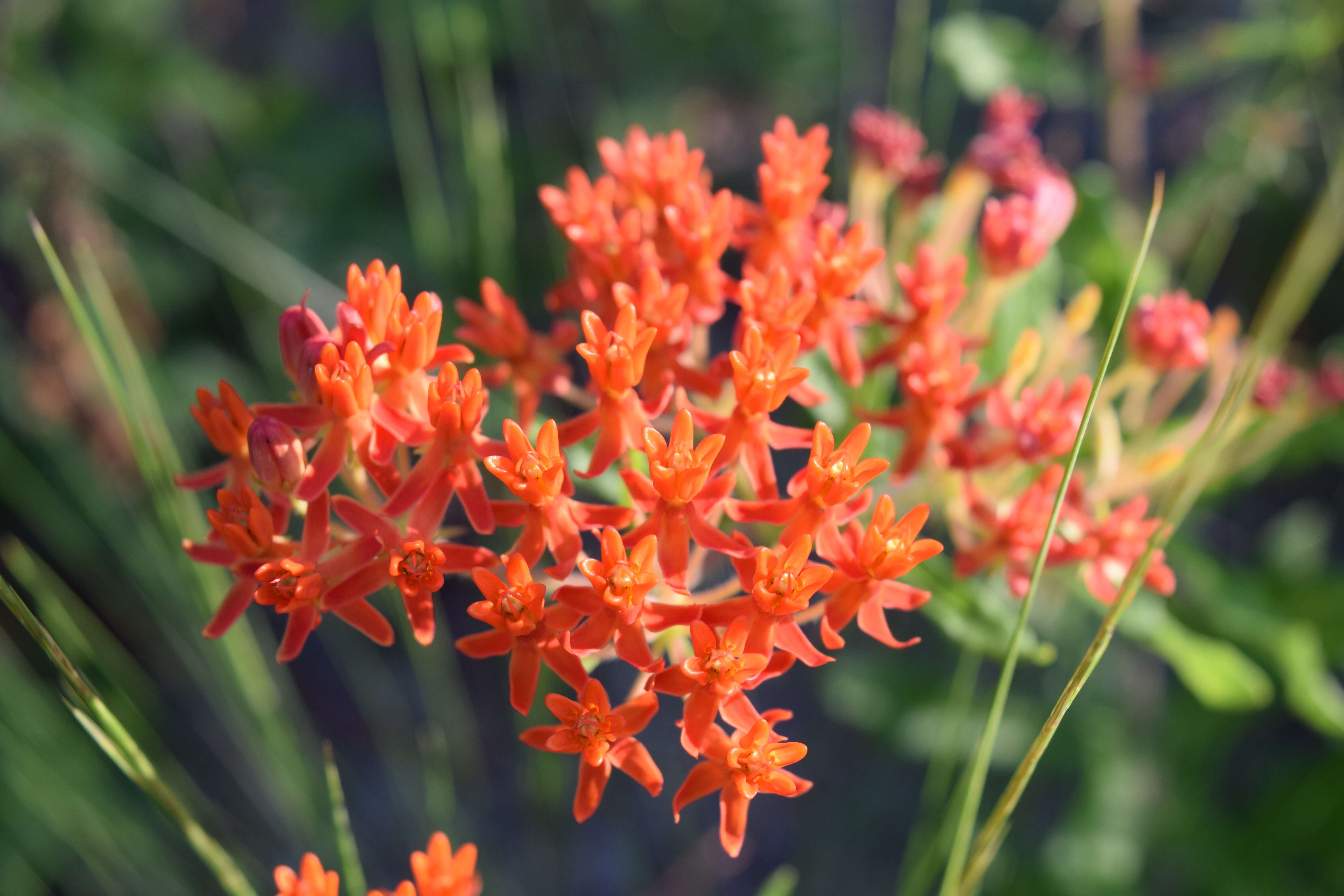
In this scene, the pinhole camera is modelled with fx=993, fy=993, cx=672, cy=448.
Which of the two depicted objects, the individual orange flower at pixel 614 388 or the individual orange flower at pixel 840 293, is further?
the individual orange flower at pixel 840 293

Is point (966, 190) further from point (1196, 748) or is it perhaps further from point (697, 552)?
point (1196, 748)

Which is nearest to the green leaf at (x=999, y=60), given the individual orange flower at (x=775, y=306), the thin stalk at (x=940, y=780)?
the individual orange flower at (x=775, y=306)

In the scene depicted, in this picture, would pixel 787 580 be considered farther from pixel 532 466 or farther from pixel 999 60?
pixel 999 60

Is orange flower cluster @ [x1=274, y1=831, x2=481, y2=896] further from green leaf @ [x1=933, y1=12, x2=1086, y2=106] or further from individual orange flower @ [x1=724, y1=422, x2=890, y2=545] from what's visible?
green leaf @ [x1=933, y1=12, x2=1086, y2=106]

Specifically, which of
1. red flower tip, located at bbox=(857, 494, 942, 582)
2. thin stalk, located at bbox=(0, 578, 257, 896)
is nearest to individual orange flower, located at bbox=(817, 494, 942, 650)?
red flower tip, located at bbox=(857, 494, 942, 582)

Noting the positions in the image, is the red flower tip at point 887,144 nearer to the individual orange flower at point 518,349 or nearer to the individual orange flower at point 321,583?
the individual orange flower at point 518,349
